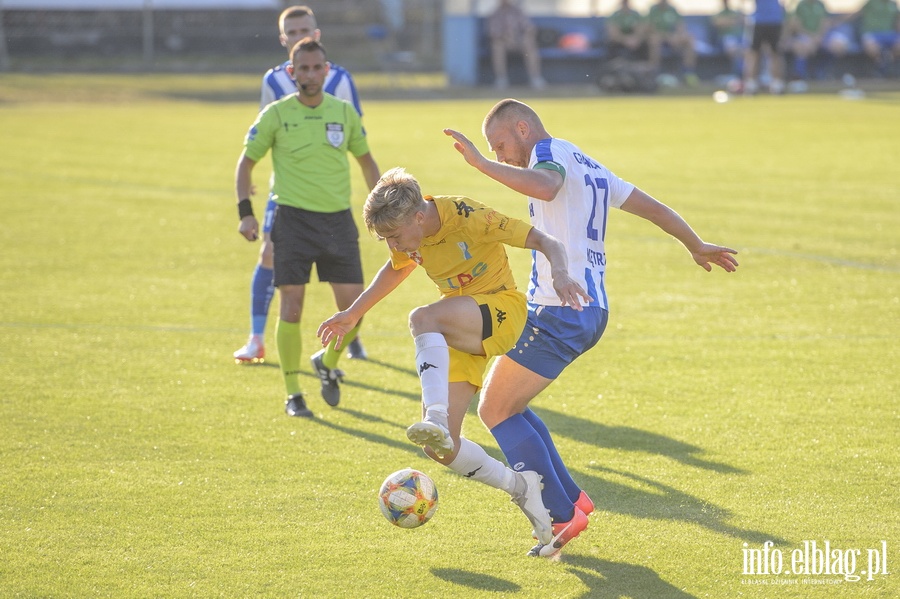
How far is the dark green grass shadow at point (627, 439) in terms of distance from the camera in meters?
5.89

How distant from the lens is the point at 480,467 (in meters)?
4.68

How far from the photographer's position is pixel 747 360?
789 cm

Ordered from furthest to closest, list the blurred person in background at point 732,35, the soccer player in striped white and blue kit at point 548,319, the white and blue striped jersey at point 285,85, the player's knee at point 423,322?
the blurred person in background at point 732,35
the white and blue striped jersey at point 285,85
the soccer player in striped white and blue kit at point 548,319
the player's knee at point 423,322

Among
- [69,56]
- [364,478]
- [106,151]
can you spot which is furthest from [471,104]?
[364,478]

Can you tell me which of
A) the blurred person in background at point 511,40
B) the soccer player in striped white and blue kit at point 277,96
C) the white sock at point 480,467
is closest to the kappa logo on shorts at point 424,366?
the white sock at point 480,467

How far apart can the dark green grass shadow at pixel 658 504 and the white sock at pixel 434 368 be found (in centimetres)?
123

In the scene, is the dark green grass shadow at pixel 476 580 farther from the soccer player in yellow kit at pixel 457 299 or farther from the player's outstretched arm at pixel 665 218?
the player's outstretched arm at pixel 665 218

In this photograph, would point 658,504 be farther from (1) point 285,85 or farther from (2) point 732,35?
(2) point 732,35

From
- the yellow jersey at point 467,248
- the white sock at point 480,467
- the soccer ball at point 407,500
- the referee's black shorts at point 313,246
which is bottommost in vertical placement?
the soccer ball at point 407,500

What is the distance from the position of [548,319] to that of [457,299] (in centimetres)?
42

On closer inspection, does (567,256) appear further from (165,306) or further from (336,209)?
(165,306)

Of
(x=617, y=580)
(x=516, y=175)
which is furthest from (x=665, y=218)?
(x=617, y=580)

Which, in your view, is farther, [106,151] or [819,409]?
[106,151]

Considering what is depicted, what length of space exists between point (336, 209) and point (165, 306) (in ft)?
10.2
